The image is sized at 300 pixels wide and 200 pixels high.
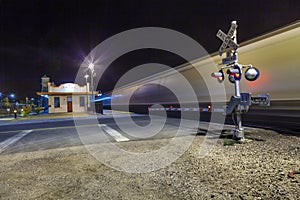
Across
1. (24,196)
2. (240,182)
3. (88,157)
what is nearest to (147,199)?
(240,182)

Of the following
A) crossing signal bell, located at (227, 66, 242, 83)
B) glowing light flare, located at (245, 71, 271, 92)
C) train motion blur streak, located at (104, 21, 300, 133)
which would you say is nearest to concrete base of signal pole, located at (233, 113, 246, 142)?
crossing signal bell, located at (227, 66, 242, 83)

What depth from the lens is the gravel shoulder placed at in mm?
2285

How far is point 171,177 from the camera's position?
2779mm

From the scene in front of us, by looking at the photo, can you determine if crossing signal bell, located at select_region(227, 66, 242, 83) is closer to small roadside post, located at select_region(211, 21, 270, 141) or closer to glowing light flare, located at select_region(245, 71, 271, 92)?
small roadside post, located at select_region(211, 21, 270, 141)

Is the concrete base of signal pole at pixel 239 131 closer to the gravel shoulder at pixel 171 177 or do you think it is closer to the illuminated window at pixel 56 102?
the gravel shoulder at pixel 171 177

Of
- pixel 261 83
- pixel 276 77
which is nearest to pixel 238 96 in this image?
pixel 276 77

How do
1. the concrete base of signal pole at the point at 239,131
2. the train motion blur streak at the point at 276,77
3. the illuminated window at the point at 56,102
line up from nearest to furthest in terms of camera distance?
the concrete base of signal pole at the point at 239,131, the train motion blur streak at the point at 276,77, the illuminated window at the point at 56,102

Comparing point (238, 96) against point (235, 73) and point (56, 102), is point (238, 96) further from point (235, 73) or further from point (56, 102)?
point (56, 102)

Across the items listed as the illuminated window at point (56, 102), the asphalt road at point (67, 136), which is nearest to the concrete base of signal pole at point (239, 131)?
the asphalt road at point (67, 136)

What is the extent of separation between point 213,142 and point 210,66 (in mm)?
5685

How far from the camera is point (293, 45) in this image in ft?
17.4

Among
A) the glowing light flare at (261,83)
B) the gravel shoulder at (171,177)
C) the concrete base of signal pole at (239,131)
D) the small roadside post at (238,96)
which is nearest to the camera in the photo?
the gravel shoulder at (171,177)

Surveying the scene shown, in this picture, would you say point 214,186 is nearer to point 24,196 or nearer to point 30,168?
point 24,196

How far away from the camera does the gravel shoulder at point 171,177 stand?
2.28 m
